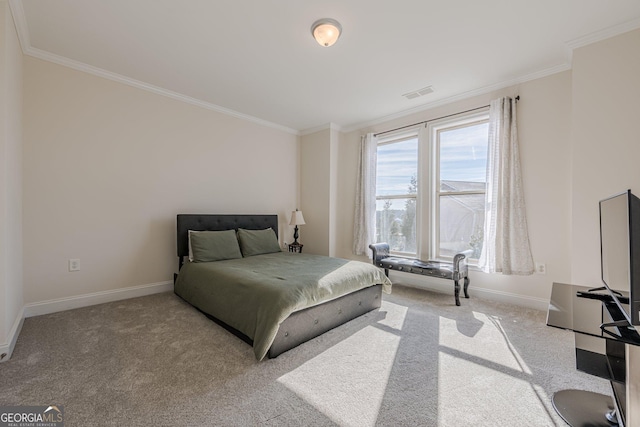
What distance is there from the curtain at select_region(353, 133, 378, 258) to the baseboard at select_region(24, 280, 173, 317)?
2.98m

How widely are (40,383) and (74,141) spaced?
7.99ft

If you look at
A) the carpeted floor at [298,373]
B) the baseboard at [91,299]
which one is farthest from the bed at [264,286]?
the baseboard at [91,299]

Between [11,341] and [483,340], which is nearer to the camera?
[11,341]

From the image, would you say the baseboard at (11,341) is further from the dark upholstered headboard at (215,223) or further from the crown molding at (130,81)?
the crown molding at (130,81)

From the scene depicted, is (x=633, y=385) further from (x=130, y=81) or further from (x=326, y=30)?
(x=130, y=81)

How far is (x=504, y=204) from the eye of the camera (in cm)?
323

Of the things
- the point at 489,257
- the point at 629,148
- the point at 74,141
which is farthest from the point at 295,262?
the point at 629,148

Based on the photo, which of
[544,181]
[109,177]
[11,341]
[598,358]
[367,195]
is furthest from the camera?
[367,195]

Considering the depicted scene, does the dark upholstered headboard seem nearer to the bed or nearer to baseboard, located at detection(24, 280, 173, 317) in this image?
the bed

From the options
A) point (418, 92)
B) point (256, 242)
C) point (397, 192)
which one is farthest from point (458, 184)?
point (256, 242)

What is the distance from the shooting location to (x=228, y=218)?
13.5 ft

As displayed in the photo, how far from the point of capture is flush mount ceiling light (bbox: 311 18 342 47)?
2.26m

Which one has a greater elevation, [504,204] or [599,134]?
[599,134]

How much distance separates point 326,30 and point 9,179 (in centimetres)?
281
